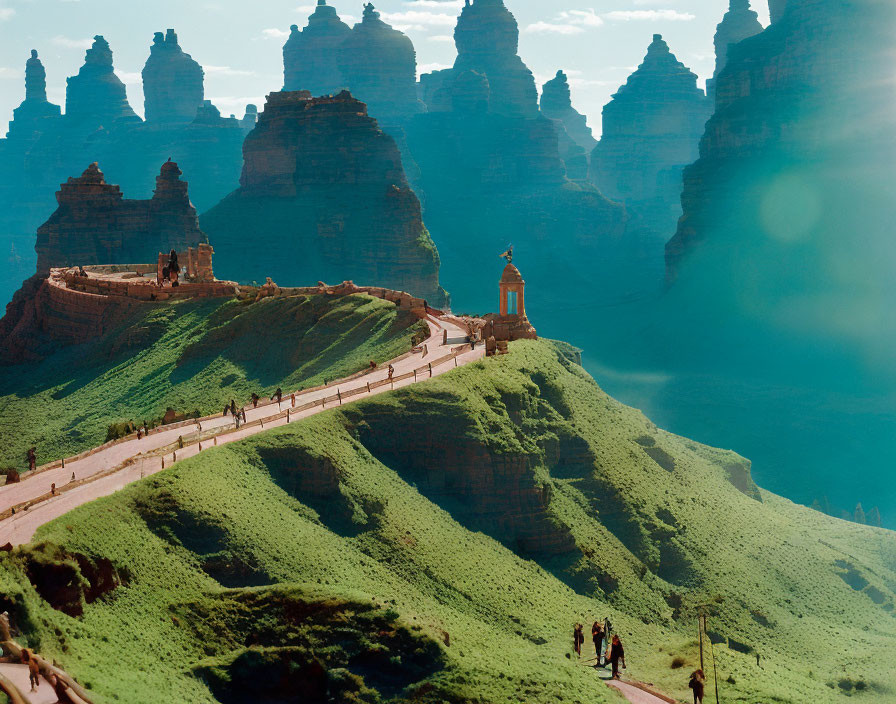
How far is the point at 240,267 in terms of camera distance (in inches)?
7003

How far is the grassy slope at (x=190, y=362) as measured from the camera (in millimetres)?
77000

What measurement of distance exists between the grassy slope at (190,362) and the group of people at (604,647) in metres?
29.4

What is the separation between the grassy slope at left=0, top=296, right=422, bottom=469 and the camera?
253 ft

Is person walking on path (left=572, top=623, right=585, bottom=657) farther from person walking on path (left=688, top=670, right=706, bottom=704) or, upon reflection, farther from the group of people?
person walking on path (left=688, top=670, right=706, bottom=704)

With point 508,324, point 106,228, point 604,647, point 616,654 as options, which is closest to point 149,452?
point 604,647

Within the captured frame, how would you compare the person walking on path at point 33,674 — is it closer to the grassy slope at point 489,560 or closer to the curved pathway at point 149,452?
the grassy slope at point 489,560

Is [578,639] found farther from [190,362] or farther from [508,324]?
[190,362]

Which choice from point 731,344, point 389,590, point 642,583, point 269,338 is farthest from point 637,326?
point 389,590

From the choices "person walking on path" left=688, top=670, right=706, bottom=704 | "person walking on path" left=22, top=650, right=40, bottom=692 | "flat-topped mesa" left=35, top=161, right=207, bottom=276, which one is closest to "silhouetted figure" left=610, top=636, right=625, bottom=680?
"person walking on path" left=688, top=670, right=706, bottom=704

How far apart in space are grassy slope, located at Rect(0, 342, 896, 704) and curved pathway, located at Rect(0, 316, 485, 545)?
1.67 metres

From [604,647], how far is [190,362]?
4847 cm

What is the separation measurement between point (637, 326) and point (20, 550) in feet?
541

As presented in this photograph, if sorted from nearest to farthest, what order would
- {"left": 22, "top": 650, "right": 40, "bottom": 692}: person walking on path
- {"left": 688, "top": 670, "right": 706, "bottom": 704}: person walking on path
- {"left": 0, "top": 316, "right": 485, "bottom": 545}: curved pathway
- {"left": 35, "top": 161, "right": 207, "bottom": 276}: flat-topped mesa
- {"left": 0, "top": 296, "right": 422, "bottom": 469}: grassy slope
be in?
1. {"left": 22, "top": 650, "right": 40, "bottom": 692}: person walking on path
2. {"left": 688, "top": 670, "right": 706, "bottom": 704}: person walking on path
3. {"left": 0, "top": 316, "right": 485, "bottom": 545}: curved pathway
4. {"left": 0, "top": 296, "right": 422, "bottom": 469}: grassy slope
5. {"left": 35, "top": 161, "right": 207, "bottom": 276}: flat-topped mesa

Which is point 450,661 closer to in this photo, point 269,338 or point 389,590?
point 389,590
